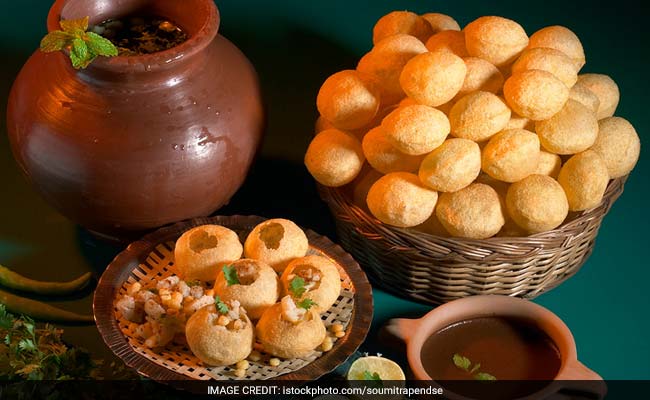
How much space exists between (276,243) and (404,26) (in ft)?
1.70

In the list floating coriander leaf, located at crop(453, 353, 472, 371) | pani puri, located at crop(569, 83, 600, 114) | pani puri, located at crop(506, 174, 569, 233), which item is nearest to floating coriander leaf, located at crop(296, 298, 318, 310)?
floating coriander leaf, located at crop(453, 353, 472, 371)

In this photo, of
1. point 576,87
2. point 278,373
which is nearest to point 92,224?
point 278,373

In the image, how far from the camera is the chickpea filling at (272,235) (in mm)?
1723

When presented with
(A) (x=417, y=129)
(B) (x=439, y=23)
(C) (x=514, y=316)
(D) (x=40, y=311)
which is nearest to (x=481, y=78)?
(A) (x=417, y=129)

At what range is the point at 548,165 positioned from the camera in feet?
5.74

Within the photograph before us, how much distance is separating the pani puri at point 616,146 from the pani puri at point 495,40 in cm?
20

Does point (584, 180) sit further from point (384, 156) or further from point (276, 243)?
point (276, 243)

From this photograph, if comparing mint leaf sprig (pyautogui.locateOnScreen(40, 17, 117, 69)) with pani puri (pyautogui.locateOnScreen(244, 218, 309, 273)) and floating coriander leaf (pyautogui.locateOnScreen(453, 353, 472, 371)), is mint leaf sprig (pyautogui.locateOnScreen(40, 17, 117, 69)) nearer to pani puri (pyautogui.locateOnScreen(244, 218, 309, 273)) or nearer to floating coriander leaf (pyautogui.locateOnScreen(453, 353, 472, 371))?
pani puri (pyautogui.locateOnScreen(244, 218, 309, 273))

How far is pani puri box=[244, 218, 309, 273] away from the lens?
1712 mm

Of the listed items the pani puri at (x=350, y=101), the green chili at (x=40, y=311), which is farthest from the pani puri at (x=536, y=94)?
the green chili at (x=40, y=311)

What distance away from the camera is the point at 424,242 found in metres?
1.70

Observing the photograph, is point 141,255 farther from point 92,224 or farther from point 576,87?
point 576,87

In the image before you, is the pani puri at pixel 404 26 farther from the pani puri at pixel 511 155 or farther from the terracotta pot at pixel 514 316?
the terracotta pot at pixel 514 316

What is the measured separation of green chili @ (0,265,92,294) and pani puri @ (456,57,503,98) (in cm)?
75
